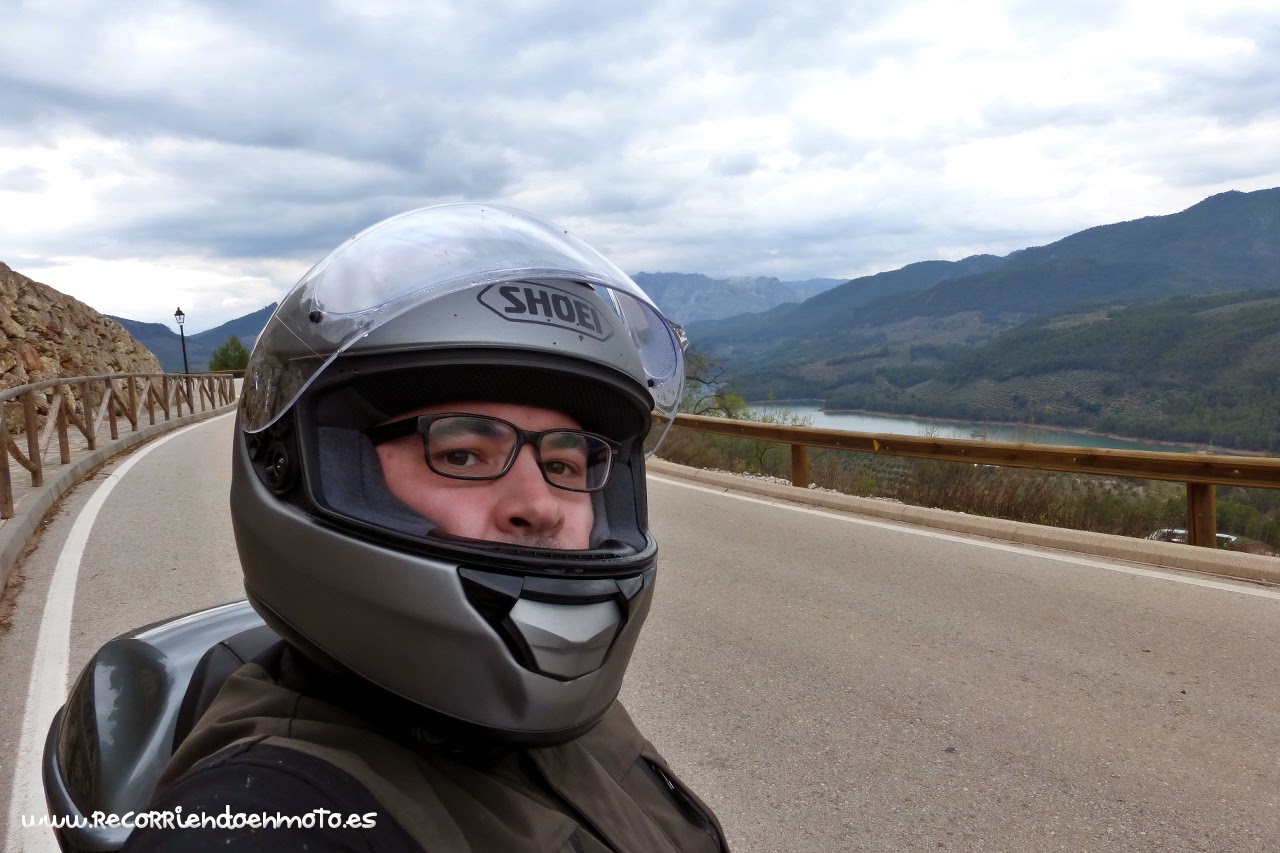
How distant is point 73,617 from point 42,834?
2.76 m

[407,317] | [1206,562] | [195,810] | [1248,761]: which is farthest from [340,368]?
[1206,562]

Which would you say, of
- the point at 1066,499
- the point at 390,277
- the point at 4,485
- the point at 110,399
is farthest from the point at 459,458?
the point at 110,399

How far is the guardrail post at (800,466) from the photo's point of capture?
403 inches

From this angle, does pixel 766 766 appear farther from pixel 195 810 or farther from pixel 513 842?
pixel 195 810

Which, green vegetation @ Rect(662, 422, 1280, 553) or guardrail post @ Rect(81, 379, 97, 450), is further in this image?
guardrail post @ Rect(81, 379, 97, 450)

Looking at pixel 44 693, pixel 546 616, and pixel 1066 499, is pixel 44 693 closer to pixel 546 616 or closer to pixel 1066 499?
pixel 546 616

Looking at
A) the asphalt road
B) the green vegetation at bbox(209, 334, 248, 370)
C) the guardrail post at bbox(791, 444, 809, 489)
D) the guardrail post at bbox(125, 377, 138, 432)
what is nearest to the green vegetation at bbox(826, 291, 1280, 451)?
the guardrail post at bbox(791, 444, 809, 489)

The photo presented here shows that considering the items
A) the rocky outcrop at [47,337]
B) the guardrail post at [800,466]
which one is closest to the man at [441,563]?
the guardrail post at [800,466]

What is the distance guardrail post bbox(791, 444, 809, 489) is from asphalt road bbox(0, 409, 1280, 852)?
260 centimetres

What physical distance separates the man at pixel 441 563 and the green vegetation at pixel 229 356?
5855 centimetres

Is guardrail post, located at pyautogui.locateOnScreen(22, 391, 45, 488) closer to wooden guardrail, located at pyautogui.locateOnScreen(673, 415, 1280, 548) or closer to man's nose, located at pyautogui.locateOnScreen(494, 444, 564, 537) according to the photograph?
wooden guardrail, located at pyautogui.locateOnScreen(673, 415, 1280, 548)

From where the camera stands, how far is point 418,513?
4.91ft

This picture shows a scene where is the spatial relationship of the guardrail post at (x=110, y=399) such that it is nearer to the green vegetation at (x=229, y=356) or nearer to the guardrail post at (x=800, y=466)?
the guardrail post at (x=800, y=466)

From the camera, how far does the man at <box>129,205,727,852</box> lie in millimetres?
1148
